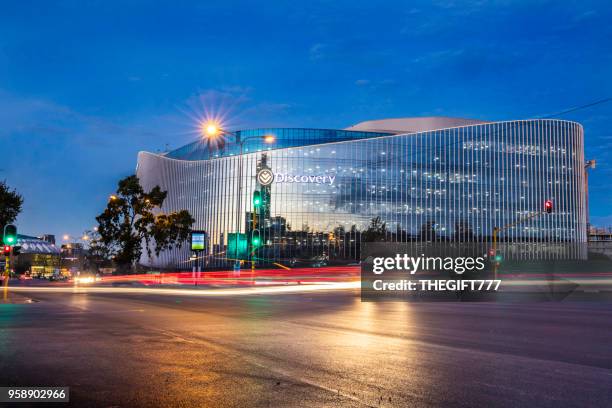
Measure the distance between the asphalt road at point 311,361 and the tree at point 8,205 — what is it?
142 feet

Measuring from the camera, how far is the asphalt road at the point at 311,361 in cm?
692

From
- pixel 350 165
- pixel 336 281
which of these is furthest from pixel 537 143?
pixel 336 281

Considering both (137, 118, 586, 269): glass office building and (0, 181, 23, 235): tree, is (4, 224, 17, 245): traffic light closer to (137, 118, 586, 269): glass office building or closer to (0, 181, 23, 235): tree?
(0, 181, 23, 235): tree

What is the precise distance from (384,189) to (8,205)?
2459 inches

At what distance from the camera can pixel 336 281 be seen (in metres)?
47.5

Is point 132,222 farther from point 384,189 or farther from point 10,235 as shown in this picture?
point 384,189

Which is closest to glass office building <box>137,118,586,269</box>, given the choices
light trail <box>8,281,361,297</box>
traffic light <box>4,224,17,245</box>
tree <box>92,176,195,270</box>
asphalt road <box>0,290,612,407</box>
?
tree <box>92,176,195,270</box>

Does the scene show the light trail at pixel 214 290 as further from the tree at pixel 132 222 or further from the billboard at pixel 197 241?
the tree at pixel 132 222

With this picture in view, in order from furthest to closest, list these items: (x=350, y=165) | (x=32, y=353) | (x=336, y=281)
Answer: (x=350, y=165) < (x=336, y=281) < (x=32, y=353)

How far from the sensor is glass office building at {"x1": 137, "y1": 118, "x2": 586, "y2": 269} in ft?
319

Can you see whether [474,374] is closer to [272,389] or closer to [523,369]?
[523,369]

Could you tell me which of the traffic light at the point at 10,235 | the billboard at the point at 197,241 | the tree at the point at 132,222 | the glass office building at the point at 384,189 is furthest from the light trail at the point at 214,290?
the glass office building at the point at 384,189

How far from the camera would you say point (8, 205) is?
2179 inches

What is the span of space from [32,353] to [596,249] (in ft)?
381
